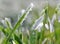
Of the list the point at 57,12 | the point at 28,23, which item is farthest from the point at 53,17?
the point at 28,23

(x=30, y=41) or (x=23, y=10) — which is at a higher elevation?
(x=23, y=10)

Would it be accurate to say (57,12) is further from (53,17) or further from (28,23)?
(28,23)

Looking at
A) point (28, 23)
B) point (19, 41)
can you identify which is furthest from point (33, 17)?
point (19, 41)

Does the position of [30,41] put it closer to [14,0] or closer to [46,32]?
[46,32]

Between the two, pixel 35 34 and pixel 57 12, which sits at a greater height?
pixel 57 12

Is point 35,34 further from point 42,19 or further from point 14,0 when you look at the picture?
point 14,0

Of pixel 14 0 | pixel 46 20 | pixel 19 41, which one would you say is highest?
pixel 14 0

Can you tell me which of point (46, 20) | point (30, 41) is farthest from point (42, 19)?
point (30, 41)
